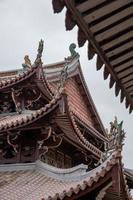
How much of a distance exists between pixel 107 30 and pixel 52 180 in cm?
905

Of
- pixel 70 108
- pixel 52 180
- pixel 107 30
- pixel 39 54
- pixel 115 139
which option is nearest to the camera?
pixel 107 30

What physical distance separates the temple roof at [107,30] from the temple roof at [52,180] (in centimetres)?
615

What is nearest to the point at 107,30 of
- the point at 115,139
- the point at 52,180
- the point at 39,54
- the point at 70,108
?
the point at 115,139

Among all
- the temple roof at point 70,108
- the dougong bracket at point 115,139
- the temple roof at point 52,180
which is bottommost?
the temple roof at point 52,180

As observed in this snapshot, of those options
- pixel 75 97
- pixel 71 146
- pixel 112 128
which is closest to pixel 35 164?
pixel 71 146

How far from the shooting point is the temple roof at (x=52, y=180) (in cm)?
1017

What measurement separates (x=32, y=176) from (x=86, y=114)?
8251 millimetres

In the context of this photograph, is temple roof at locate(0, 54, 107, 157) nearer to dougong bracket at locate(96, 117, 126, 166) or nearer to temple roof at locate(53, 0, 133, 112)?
dougong bracket at locate(96, 117, 126, 166)

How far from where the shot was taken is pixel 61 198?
394 inches

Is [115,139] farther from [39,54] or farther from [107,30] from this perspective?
[107,30]

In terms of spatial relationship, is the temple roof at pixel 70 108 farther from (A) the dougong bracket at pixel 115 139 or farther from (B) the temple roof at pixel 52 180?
(A) the dougong bracket at pixel 115 139

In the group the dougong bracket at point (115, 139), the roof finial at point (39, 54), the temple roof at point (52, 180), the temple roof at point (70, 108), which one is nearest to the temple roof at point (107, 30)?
the temple roof at point (52, 180)

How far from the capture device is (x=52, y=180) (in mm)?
12336

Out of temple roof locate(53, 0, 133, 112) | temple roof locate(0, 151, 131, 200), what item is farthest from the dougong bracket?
temple roof locate(53, 0, 133, 112)
